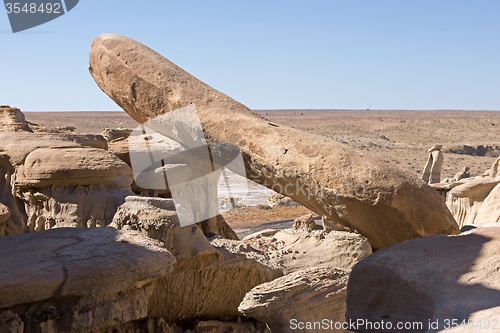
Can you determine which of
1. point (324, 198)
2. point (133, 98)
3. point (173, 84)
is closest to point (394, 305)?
point (324, 198)

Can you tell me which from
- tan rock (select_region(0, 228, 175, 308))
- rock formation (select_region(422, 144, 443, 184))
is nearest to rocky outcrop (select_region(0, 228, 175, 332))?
tan rock (select_region(0, 228, 175, 308))

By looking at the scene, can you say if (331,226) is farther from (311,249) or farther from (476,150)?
(476,150)

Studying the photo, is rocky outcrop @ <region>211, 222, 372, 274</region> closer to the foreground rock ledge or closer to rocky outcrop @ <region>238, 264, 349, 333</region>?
rocky outcrop @ <region>238, 264, 349, 333</region>

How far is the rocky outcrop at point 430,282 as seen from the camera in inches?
59.8

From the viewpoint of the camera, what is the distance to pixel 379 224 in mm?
3639

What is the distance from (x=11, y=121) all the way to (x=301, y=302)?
13.6 feet

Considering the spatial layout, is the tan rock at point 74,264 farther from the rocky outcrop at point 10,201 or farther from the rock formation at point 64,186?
the rocky outcrop at point 10,201

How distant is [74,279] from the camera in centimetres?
260

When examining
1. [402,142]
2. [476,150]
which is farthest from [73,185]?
[402,142]

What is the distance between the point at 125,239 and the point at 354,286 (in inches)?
64.8

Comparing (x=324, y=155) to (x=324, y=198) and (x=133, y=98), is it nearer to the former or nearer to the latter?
(x=324, y=198)

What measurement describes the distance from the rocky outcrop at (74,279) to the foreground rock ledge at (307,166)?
1.21 meters

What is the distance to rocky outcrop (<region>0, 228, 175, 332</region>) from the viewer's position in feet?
8.13

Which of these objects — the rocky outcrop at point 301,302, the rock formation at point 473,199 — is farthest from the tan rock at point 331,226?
the rock formation at point 473,199
